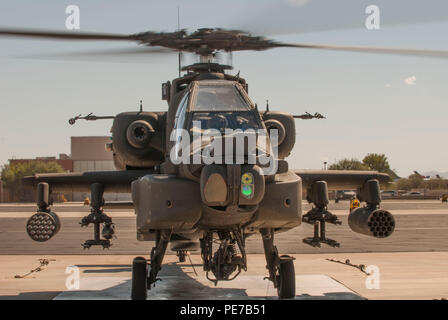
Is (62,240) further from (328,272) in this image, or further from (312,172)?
(312,172)

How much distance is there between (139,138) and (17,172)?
81270 millimetres

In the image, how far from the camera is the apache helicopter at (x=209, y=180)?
718cm

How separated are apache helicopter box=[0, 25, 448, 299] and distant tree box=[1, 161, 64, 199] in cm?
7256

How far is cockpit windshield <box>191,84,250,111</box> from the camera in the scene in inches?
326

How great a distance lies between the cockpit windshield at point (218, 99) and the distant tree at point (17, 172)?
74592 millimetres

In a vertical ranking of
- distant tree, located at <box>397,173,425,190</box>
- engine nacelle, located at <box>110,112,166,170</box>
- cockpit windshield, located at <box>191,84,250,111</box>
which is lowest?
distant tree, located at <box>397,173,425,190</box>

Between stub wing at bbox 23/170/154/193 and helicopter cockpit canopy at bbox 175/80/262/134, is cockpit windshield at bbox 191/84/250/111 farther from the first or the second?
stub wing at bbox 23/170/154/193

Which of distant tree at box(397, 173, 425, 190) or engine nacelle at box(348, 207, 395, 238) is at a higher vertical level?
engine nacelle at box(348, 207, 395, 238)

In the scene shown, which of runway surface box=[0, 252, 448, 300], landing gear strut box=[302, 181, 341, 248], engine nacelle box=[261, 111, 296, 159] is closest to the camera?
landing gear strut box=[302, 181, 341, 248]

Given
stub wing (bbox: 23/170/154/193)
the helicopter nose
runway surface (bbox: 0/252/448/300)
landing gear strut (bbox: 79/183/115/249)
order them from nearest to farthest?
1. the helicopter nose
2. landing gear strut (bbox: 79/183/115/249)
3. runway surface (bbox: 0/252/448/300)
4. stub wing (bbox: 23/170/154/193)

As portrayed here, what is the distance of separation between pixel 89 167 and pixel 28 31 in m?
67.4

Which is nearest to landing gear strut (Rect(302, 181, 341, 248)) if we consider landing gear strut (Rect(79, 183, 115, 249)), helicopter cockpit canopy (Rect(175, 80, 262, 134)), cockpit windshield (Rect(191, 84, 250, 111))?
helicopter cockpit canopy (Rect(175, 80, 262, 134))

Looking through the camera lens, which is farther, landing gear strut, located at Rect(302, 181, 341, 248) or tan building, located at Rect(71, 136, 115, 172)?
tan building, located at Rect(71, 136, 115, 172)

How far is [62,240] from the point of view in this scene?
2166cm
